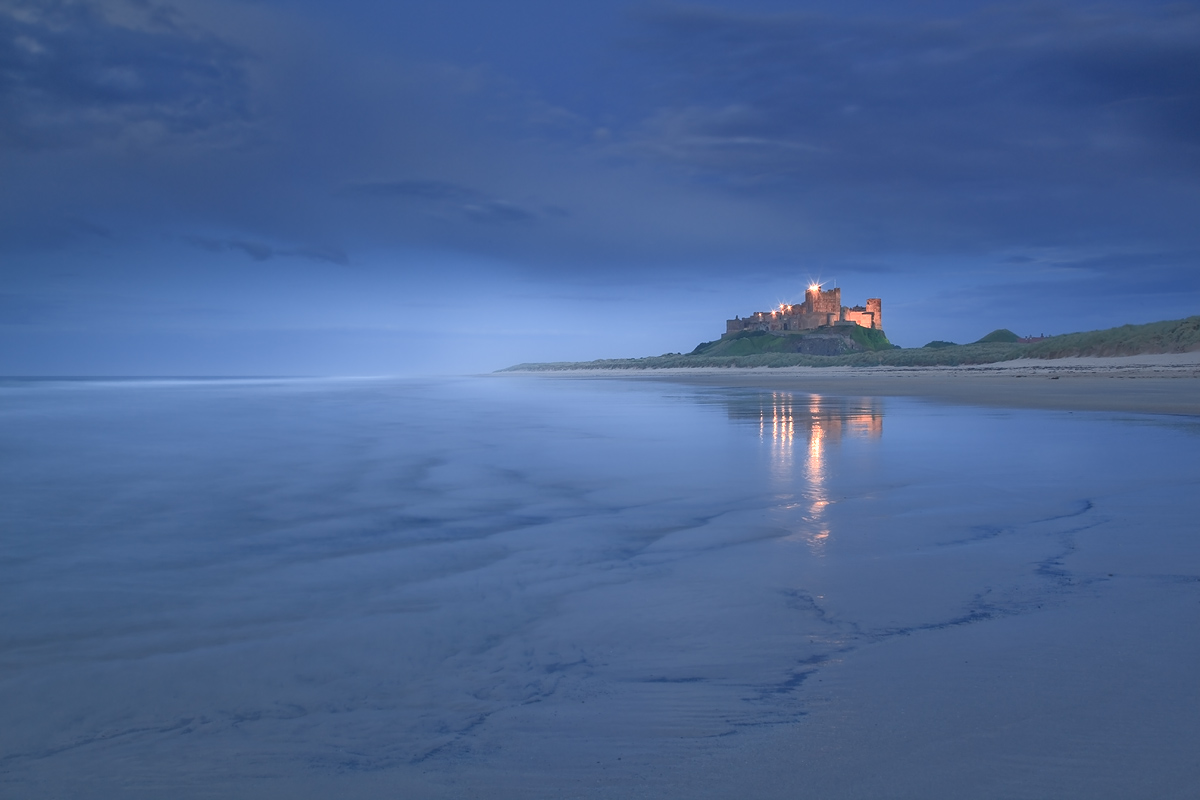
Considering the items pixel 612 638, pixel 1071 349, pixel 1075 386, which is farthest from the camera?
pixel 1071 349

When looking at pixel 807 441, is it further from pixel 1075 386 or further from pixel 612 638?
pixel 1075 386

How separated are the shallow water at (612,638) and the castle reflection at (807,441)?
0.08 metres

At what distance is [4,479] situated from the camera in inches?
285

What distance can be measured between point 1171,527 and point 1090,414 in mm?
9704

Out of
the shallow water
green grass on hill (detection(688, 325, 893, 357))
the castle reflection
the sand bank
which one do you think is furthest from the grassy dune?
green grass on hill (detection(688, 325, 893, 357))

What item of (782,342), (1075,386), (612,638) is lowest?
(612,638)

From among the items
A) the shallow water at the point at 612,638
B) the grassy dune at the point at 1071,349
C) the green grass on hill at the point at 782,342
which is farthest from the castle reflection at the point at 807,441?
the green grass on hill at the point at 782,342

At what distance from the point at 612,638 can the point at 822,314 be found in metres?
106

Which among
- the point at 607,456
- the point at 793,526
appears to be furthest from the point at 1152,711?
the point at 607,456

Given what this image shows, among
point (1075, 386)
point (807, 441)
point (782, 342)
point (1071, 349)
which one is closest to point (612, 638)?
point (807, 441)

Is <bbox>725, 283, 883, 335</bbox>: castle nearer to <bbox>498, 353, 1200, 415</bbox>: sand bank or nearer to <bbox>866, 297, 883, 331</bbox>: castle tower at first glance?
<bbox>866, 297, 883, 331</bbox>: castle tower

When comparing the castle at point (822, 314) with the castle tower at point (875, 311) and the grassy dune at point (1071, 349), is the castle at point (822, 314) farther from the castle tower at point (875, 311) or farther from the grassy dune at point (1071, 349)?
the grassy dune at point (1071, 349)

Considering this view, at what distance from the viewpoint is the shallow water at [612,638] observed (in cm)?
186

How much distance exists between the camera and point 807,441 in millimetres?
9148
